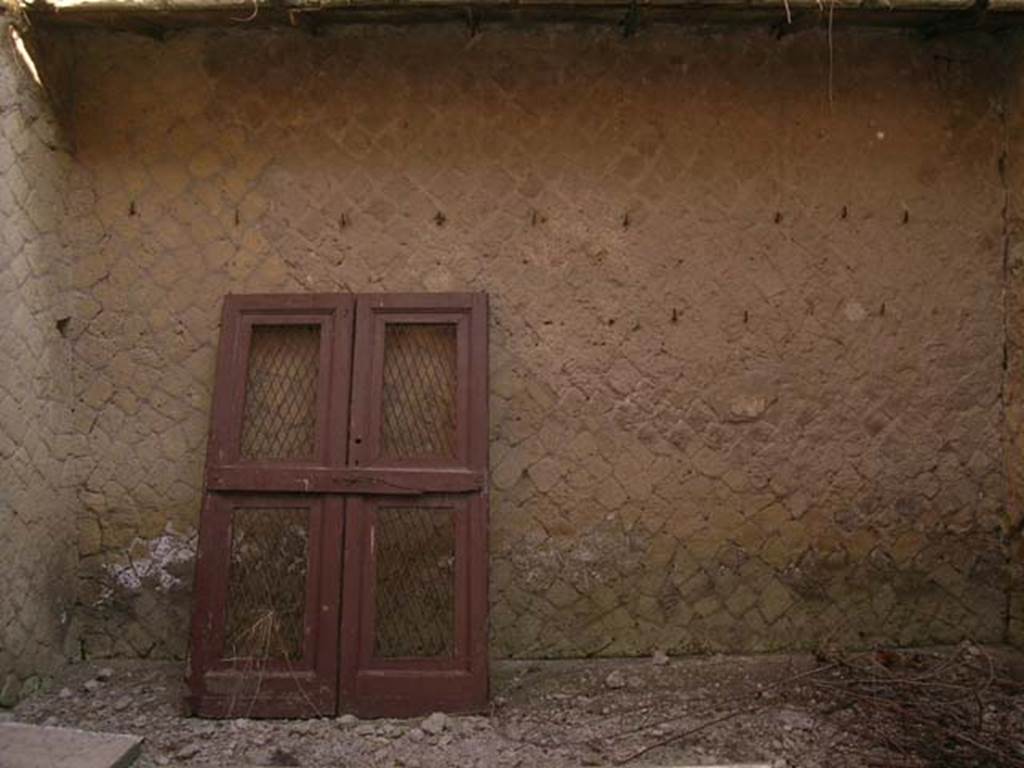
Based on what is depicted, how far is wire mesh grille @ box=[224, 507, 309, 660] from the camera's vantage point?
128 inches

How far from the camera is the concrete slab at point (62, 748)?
2568 mm

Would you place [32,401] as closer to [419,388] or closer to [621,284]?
[419,388]

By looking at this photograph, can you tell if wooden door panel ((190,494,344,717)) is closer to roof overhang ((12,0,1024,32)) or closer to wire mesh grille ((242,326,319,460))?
wire mesh grille ((242,326,319,460))

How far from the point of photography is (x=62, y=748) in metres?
2.65

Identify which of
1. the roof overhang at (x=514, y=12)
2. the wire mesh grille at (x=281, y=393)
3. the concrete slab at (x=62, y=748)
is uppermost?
the roof overhang at (x=514, y=12)

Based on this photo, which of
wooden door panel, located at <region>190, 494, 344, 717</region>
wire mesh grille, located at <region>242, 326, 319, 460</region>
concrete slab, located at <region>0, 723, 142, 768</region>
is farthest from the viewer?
wire mesh grille, located at <region>242, 326, 319, 460</region>

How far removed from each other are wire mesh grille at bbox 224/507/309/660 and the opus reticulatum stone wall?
0.33 meters

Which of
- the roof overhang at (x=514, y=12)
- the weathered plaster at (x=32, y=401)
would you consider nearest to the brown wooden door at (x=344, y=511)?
the weathered plaster at (x=32, y=401)

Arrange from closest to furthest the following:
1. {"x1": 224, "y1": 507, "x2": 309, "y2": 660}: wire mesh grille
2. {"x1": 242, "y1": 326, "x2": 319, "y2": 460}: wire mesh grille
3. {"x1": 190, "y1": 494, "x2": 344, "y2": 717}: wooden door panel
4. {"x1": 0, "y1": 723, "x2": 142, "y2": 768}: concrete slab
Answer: {"x1": 0, "y1": 723, "x2": 142, "y2": 768}: concrete slab, {"x1": 190, "y1": 494, "x2": 344, "y2": 717}: wooden door panel, {"x1": 224, "y1": 507, "x2": 309, "y2": 660}: wire mesh grille, {"x1": 242, "y1": 326, "x2": 319, "y2": 460}: wire mesh grille

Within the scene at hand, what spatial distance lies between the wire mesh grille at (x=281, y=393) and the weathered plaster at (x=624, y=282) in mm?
217

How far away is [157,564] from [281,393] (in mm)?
861

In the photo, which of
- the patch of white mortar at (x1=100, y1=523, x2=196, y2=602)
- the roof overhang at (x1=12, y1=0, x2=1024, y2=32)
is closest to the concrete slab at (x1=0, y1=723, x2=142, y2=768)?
the patch of white mortar at (x1=100, y1=523, x2=196, y2=602)

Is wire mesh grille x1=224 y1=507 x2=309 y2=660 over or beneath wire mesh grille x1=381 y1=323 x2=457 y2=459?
beneath

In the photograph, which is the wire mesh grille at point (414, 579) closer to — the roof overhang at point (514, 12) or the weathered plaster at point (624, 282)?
the weathered plaster at point (624, 282)
